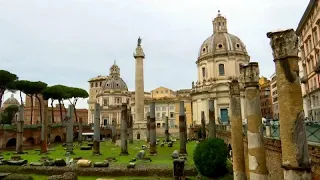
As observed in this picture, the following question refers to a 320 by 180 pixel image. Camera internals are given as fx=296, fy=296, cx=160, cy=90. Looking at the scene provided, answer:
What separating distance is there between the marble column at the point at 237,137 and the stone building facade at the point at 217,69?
36.9 meters

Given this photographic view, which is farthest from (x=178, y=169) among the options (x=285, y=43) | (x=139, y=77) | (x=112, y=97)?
(x=112, y=97)

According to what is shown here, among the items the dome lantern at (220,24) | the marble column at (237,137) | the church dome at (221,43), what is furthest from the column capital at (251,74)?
the dome lantern at (220,24)

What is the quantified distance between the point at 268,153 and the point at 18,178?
11199 mm

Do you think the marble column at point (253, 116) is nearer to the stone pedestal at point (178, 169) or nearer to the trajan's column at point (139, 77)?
the stone pedestal at point (178, 169)

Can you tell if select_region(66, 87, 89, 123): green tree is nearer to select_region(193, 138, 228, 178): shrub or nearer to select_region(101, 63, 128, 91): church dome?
select_region(101, 63, 128, 91): church dome

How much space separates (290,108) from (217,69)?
44.4 m

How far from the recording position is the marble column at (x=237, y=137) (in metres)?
9.90

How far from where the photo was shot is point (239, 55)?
49094 mm

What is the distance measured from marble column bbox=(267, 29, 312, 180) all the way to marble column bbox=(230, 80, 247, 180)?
4507mm

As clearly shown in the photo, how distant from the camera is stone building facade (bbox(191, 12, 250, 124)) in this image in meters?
47.1

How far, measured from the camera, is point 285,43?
225 inches

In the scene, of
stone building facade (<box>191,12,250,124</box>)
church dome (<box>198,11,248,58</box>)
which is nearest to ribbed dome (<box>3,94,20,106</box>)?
stone building facade (<box>191,12,250,124</box>)

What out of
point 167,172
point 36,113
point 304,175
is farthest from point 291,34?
point 36,113

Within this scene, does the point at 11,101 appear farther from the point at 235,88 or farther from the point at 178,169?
the point at 235,88
